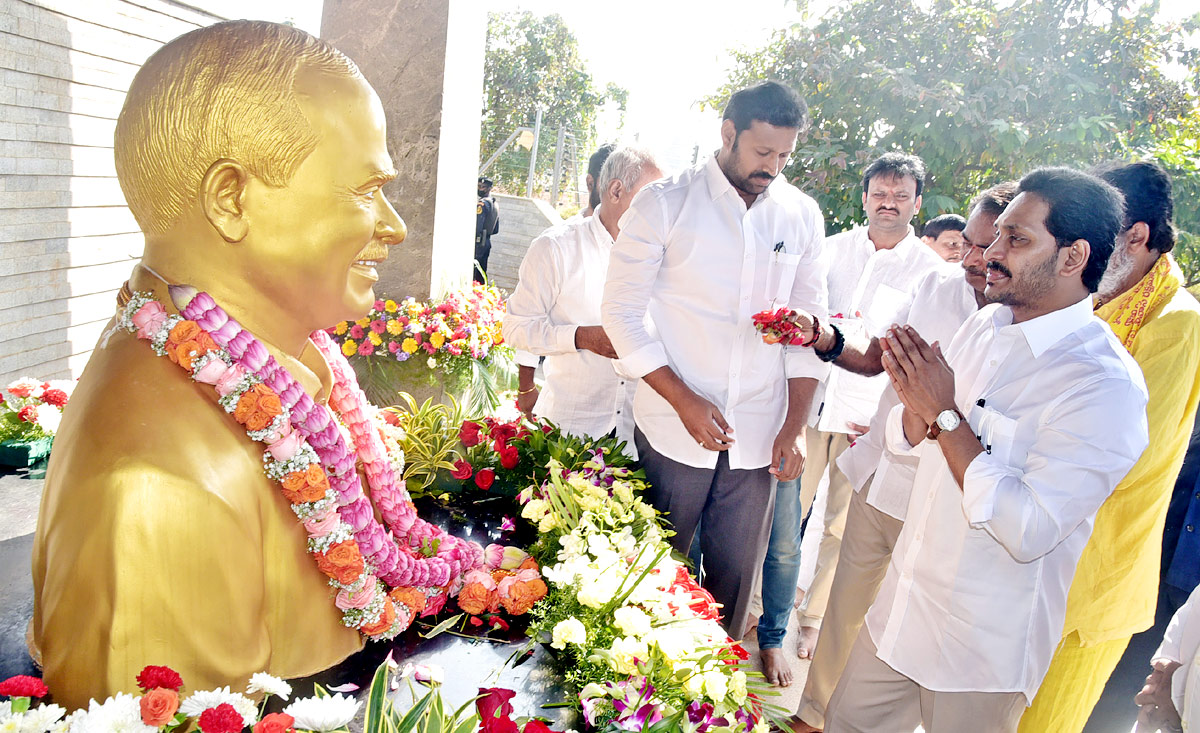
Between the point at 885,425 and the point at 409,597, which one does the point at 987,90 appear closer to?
the point at 885,425

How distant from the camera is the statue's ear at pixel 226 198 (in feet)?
4.59

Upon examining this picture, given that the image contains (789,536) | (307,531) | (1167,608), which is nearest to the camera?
(307,531)

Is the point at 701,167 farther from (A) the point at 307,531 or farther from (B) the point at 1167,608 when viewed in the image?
(B) the point at 1167,608

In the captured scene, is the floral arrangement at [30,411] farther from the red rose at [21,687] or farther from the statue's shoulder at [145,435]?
the red rose at [21,687]

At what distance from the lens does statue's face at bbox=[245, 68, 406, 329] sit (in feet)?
4.73

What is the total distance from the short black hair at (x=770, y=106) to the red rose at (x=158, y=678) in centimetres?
242

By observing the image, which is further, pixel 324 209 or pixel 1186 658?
pixel 1186 658

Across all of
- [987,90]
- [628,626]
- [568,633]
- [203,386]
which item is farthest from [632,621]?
[987,90]

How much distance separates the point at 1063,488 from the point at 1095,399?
243 millimetres

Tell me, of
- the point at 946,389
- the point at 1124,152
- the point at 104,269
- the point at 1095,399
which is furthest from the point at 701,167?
the point at 1124,152

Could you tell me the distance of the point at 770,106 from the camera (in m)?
2.84

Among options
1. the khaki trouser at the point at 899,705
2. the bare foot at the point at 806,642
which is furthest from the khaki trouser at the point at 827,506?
the khaki trouser at the point at 899,705

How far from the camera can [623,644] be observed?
5.94 ft

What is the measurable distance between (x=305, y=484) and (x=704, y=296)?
1792 mm
